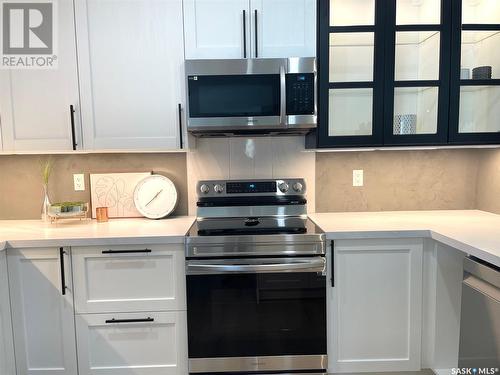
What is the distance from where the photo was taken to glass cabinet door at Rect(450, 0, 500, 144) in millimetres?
1997

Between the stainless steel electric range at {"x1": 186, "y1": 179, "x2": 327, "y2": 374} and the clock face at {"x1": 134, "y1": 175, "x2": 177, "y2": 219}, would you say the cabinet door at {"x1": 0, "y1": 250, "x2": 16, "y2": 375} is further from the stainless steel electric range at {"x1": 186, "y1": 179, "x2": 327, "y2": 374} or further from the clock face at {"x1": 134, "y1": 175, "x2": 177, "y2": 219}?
the stainless steel electric range at {"x1": 186, "y1": 179, "x2": 327, "y2": 374}

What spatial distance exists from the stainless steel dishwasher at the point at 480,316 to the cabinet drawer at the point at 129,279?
4.31 feet

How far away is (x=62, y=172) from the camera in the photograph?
7.68 ft

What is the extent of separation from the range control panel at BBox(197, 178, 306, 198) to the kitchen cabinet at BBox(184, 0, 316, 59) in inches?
28.9

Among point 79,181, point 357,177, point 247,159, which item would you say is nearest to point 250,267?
point 247,159

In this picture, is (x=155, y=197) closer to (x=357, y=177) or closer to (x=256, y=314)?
(x=256, y=314)

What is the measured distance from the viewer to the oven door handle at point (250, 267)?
1757 mm

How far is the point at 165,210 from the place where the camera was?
7.39 ft

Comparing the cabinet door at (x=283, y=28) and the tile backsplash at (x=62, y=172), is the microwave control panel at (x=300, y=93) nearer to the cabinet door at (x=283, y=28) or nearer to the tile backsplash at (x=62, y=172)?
the cabinet door at (x=283, y=28)

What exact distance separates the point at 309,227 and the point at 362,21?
1204 mm

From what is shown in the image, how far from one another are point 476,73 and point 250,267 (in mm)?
1708

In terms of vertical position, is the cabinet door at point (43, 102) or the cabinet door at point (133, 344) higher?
the cabinet door at point (43, 102)

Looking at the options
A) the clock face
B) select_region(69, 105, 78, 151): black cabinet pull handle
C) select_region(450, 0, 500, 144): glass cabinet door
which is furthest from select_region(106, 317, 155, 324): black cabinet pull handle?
select_region(450, 0, 500, 144): glass cabinet door

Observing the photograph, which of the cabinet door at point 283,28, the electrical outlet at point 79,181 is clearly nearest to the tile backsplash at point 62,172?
the electrical outlet at point 79,181
